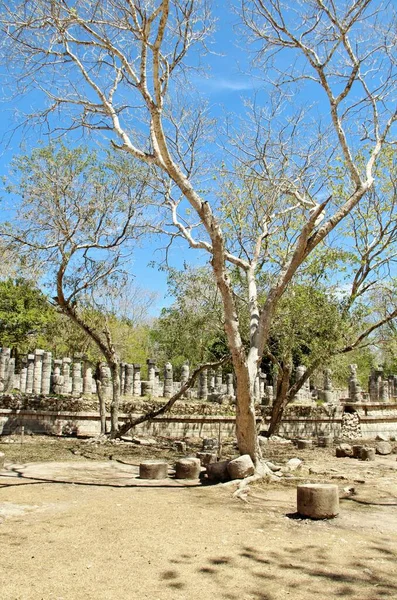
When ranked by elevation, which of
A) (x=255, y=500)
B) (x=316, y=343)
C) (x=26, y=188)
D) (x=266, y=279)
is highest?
(x=26, y=188)

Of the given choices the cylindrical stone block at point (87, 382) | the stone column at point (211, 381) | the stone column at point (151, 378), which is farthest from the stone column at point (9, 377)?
the stone column at point (211, 381)

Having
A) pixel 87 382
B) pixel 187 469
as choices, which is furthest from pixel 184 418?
pixel 187 469

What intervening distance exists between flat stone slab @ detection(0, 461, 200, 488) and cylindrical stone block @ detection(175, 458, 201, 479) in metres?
0.21

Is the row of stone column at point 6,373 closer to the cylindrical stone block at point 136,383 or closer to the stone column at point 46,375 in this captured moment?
the stone column at point 46,375

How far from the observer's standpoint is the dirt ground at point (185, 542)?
4168 mm

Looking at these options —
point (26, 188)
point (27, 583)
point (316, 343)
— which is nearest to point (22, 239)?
point (26, 188)

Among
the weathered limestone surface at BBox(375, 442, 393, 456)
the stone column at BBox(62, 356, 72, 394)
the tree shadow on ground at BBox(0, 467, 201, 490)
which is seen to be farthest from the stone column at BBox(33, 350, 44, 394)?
the weathered limestone surface at BBox(375, 442, 393, 456)

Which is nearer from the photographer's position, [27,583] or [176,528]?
[27,583]

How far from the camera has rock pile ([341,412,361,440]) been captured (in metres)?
21.5

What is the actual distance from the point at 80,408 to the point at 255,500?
40.3 ft

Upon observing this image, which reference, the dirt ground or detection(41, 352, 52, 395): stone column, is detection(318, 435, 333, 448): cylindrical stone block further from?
detection(41, 352, 52, 395): stone column

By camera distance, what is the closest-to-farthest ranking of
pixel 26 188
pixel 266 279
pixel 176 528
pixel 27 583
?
1. pixel 27 583
2. pixel 176 528
3. pixel 26 188
4. pixel 266 279

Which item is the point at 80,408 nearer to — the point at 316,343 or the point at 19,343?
the point at 316,343

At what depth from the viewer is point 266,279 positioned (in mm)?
17234
